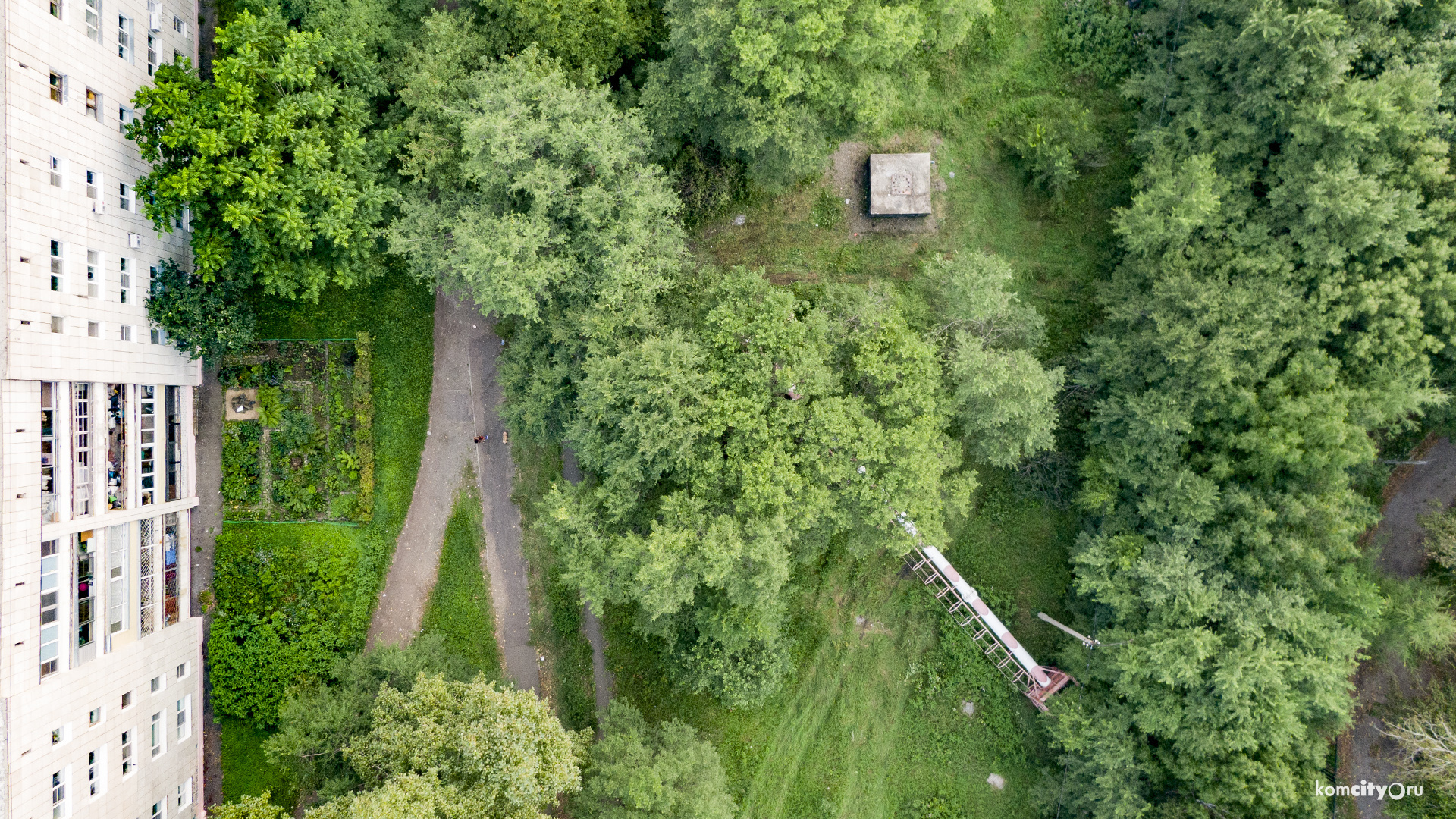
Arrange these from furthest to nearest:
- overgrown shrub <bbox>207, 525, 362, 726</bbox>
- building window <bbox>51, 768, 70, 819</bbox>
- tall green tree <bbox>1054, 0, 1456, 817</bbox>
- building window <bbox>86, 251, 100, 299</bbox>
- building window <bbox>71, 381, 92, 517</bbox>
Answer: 1. overgrown shrub <bbox>207, 525, 362, 726</bbox>
2. building window <bbox>86, 251, 100, 299</bbox>
3. building window <bbox>71, 381, 92, 517</bbox>
4. building window <bbox>51, 768, 70, 819</bbox>
5. tall green tree <bbox>1054, 0, 1456, 817</bbox>

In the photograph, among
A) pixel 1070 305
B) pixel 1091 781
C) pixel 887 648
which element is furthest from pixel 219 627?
pixel 1070 305

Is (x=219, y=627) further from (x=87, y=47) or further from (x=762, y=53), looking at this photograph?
(x=762, y=53)

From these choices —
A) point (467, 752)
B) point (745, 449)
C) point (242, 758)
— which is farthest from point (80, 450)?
point (745, 449)

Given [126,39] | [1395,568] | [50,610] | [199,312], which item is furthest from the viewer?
[1395,568]

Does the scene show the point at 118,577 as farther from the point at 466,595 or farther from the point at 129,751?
the point at 466,595

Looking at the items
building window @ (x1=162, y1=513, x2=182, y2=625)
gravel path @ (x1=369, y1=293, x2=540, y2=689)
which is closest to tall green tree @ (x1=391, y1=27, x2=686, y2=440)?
gravel path @ (x1=369, y1=293, x2=540, y2=689)

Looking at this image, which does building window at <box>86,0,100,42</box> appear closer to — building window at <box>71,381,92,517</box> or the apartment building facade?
the apartment building facade
